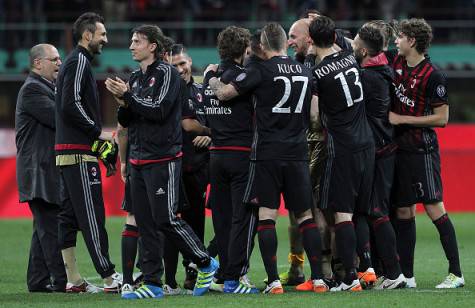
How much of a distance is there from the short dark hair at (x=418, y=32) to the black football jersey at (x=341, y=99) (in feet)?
2.28

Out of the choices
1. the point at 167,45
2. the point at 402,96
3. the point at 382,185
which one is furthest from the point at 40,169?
the point at 402,96

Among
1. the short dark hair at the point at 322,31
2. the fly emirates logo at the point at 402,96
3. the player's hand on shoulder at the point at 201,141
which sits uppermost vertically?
the short dark hair at the point at 322,31

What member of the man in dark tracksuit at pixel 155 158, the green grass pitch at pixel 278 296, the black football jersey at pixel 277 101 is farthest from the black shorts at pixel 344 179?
the man in dark tracksuit at pixel 155 158

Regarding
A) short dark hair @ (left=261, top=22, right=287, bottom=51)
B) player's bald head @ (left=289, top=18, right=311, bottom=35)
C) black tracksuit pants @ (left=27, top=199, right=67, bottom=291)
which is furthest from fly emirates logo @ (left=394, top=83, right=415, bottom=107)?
black tracksuit pants @ (left=27, top=199, right=67, bottom=291)

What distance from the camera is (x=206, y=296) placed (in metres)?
9.27

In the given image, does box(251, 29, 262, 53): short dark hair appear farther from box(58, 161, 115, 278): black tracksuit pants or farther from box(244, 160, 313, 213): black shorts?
box(58, 161, 115, 278): black tracksuit pants

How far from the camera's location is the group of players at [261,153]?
919 cm

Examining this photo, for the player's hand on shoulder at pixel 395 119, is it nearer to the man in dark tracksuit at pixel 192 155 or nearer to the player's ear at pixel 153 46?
the man in dark tracksuit at pixel 192 155

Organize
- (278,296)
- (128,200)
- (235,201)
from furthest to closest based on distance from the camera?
1. (128,200)
2. (235,201)
3. (278,296)

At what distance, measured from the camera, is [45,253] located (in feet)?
33.1

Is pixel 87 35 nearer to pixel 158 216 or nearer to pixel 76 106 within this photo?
pixel 76 106

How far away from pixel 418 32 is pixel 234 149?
1.96 meters

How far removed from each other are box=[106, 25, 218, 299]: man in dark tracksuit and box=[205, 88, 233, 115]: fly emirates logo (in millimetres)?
398

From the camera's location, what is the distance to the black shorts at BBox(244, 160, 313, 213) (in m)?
9.22
